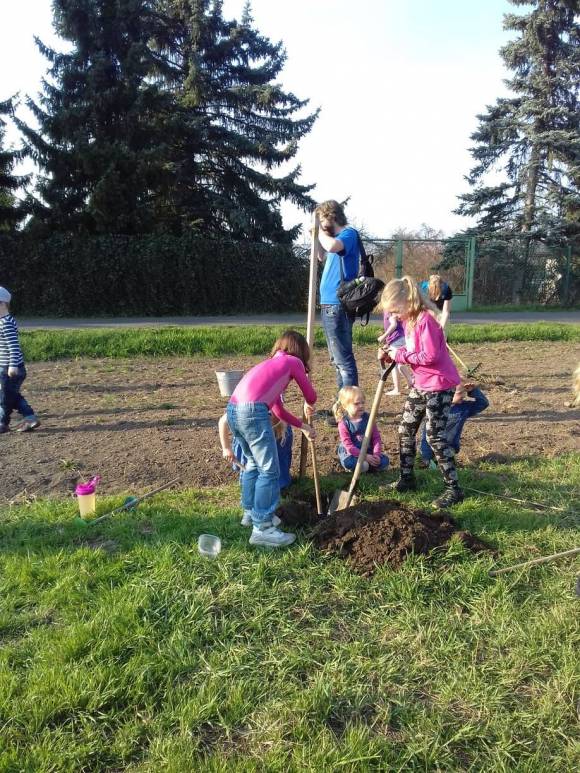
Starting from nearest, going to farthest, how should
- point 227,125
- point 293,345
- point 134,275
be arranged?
point 293,345, point 134,275, point 227,125

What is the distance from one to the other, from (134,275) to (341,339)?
15.6 metres

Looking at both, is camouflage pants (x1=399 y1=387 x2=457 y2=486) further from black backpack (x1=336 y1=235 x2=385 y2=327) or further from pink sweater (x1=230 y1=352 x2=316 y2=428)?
black backpack (x1=336 y1=235 x2=385 y2=327)

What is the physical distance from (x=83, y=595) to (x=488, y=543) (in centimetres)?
240

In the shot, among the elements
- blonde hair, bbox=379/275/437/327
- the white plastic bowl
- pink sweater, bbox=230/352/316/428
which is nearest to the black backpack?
blonde hair, bbox=379/275/437/327

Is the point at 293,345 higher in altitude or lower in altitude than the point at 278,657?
higher

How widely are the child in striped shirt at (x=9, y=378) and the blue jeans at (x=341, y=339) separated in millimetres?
3501

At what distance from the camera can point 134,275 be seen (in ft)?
64.9

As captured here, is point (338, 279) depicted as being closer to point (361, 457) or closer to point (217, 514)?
point (361, 457)

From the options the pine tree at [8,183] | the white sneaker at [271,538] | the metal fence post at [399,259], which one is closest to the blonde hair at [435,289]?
the white sneaker at [271,538]

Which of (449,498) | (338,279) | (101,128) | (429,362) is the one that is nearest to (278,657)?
(449,498)

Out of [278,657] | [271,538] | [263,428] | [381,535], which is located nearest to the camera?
[278,657]

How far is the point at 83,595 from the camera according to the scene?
311 cm

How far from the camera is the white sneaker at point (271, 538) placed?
3588 millimetres

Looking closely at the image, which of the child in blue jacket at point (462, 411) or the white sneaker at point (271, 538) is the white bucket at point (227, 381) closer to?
the child in blue jacket at point (462, 411)
